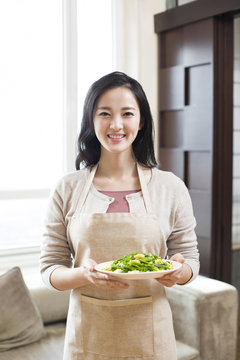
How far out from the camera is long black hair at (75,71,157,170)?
1491 mm

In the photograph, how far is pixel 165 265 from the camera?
1314 mm

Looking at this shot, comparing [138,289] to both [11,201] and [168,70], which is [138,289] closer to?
[11,201]

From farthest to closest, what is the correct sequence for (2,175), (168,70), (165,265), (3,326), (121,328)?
(168,70)
(2,175)
(3,326)
(121,328)
(165,265)

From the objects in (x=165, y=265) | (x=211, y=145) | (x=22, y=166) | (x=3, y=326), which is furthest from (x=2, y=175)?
(x=165, y=265)

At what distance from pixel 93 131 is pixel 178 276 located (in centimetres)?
53

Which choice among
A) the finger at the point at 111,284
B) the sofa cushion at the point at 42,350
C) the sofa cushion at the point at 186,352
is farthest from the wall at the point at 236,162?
the finger at the point at 111,284

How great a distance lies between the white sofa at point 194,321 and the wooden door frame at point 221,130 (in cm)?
70

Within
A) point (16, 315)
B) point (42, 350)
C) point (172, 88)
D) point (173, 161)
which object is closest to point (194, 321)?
point (42, 350)

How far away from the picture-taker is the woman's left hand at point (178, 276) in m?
1.33

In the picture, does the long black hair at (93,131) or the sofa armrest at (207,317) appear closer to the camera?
the long black hair at (93,131)

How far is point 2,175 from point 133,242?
1.94m

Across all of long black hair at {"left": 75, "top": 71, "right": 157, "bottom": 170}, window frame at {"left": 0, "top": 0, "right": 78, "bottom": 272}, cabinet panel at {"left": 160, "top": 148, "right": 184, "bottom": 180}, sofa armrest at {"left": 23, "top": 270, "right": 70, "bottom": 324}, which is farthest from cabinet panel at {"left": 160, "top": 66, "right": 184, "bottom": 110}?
long black hair at {"left": 75, "top": 71, "right": 157, "bottom": 170}

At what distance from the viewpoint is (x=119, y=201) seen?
1.50 m

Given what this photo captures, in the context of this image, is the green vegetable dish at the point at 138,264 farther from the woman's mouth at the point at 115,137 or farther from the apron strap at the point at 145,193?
the woman's mouth at the point at 115,137
